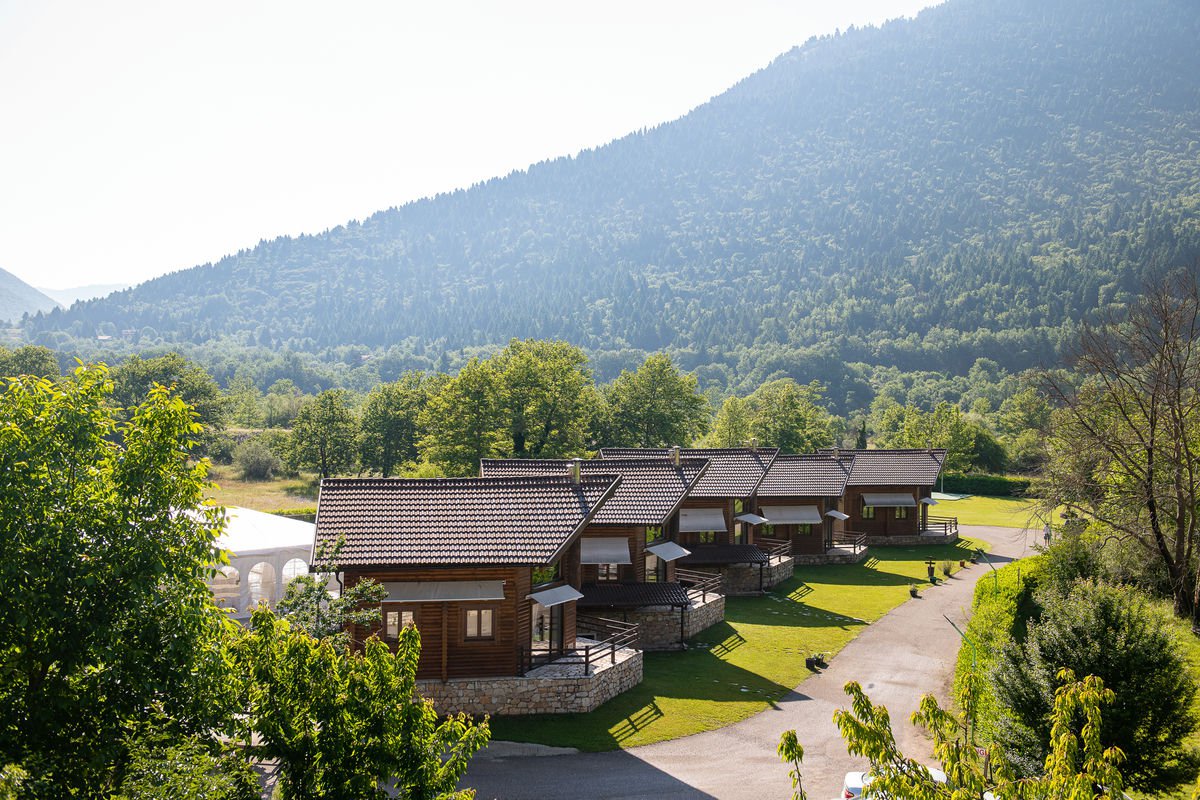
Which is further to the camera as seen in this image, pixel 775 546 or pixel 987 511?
pixel 987 511

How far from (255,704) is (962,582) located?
41.0m

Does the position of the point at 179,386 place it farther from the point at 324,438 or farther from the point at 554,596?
the point at 554,596

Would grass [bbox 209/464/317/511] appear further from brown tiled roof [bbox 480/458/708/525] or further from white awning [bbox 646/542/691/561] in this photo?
white awning [bbox 646/542/691/561]

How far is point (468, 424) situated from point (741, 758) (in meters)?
39.5

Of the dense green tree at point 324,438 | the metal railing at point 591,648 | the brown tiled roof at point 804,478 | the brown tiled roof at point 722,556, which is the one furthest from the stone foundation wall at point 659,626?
the dense green tree at point 324,438

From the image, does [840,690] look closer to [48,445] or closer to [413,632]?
[413,632]

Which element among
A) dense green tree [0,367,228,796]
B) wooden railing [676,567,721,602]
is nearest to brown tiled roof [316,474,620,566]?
wooden railing [676,567,721,602]

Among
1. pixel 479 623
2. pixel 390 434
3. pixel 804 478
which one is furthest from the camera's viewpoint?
pixel 390 434

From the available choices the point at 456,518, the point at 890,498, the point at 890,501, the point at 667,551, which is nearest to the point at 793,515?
the point at 890,501

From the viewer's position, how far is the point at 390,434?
244ft

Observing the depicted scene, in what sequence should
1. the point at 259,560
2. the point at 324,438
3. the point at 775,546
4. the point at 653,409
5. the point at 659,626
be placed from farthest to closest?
the point at 324,438, the point at 653,409, the point at 775,546, the point at 259,560, the point at 659,626

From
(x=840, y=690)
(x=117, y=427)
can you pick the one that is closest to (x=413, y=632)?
(x=117, y=427)

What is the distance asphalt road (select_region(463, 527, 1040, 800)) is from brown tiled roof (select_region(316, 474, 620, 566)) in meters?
4.92

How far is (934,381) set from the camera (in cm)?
19675
